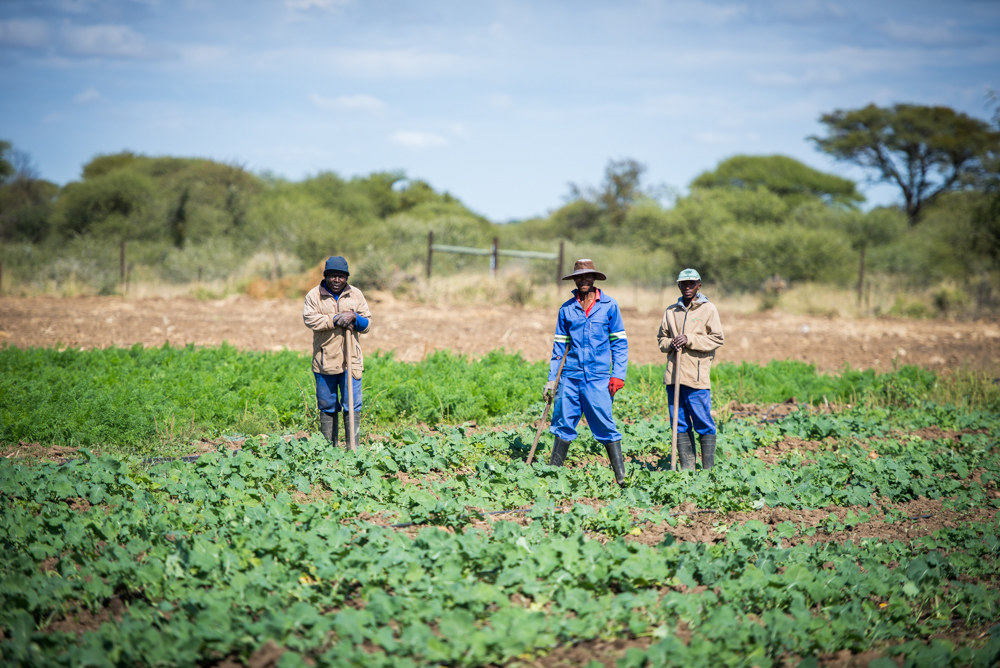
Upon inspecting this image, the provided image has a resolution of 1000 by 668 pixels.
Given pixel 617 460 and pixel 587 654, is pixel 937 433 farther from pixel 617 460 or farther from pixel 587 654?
pixel 587 654

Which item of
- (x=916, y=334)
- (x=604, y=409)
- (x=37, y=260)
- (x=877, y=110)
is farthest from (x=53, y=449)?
(x=877, y=110)

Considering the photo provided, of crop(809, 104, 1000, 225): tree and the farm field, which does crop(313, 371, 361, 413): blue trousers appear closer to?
the farm field

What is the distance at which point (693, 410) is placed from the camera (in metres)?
6.19

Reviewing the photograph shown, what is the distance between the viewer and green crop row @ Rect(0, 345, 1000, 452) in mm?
6656

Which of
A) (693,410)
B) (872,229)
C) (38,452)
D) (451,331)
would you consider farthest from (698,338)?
(872,229)

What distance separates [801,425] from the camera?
7.73 meters

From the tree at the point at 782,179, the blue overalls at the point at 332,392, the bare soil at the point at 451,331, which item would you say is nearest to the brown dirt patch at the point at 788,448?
the blue overalls at the point at 332,392

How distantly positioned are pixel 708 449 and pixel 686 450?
0.19 meters

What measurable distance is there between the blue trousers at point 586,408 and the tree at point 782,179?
3428 cm

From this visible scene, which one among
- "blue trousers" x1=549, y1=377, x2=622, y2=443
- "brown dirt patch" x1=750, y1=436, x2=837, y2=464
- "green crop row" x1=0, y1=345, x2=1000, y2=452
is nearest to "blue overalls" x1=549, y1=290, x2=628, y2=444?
"blue trousers" x1=549, y1=377, x2=622, y2=443

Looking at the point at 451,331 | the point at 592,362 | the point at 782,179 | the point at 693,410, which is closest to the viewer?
the point at 592,362

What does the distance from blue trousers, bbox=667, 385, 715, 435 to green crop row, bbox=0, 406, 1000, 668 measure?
51 centimetres

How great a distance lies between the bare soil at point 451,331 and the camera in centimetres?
1234

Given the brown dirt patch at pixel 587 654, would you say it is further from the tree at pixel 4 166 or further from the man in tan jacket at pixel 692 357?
the tree at pixel 4 166
